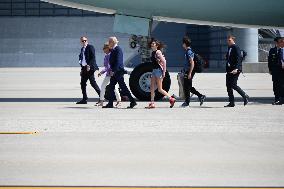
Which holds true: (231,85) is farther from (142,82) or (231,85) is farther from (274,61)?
(142,82)

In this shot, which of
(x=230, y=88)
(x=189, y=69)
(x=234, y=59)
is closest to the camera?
(x=230, y=88)

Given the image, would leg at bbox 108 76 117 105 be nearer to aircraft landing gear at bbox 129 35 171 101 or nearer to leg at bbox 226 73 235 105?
aircraft landing gear at bbox 129 35 171 101

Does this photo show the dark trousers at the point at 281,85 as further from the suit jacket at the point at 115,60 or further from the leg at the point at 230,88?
the suit jacket at the point at 115,60

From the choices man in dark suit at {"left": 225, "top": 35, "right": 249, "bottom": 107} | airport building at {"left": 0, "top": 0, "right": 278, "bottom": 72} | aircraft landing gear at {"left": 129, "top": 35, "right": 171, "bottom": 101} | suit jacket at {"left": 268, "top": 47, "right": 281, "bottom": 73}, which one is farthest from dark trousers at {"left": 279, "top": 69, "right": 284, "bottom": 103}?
airport building at {"left": 0, "top": 0, "right": 278, "bottom": 72}

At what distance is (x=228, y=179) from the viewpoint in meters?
8.20

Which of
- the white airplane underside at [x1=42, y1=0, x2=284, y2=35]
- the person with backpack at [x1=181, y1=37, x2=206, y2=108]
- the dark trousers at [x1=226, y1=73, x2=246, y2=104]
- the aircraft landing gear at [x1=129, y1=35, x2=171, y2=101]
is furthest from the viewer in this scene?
the white airplane underside at [x1=42, y1=0, x2=284, y2=35]

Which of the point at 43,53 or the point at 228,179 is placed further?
the point at 43,53

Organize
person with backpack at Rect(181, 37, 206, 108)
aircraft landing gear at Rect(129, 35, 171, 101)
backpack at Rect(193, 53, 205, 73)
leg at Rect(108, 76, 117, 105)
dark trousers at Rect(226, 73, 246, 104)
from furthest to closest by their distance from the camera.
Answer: aircraft landing gear at Rect(129, 35, 171, 101)
backpack at Rect(193, 53, 205, 73)
person with backpack at Rect(181, 37, 206, 108)
dark trousers at Rect(226, 73, 246, 104)
leg at Rect(108, 76, 117, 105)

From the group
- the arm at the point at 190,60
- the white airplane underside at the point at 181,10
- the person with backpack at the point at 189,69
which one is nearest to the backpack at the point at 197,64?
the person with backpack at the point at 189,69

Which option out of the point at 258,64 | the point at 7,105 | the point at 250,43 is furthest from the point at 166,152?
the point at 250,43

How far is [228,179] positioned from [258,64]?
53047 millimetres

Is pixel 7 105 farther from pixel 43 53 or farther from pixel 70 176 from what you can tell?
pixel 43 53

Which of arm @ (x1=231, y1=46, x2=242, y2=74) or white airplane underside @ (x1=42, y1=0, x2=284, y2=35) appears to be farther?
white airplane underside @ (x1=42, y1=0, x2=284, y2=35)

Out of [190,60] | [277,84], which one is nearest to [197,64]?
[190,60]
